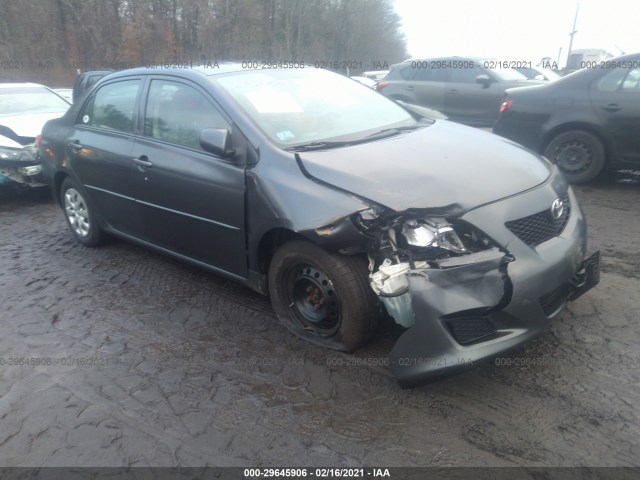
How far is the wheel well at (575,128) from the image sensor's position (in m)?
6.05

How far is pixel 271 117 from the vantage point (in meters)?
3.57

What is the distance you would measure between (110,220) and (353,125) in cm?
250

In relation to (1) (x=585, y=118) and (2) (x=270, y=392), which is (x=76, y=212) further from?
(1) (x=585, y=118)

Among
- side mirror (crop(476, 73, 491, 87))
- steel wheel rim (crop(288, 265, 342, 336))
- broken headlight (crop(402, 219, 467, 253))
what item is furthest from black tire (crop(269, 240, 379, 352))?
side mirror (crop(476, 73, 491, 87))

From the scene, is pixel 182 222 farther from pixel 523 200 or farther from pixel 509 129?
Answer: pixel 509 129

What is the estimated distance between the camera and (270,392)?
2.96m

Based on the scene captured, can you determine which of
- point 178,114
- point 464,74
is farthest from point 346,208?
point 464,74

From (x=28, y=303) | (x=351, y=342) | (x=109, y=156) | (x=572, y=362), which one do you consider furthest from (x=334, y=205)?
(x=28, y=303)

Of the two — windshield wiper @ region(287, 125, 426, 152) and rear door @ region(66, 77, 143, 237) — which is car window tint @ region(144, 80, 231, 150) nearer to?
rear door @ region(66, 77, 143, 237)

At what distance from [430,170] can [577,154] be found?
162 inches

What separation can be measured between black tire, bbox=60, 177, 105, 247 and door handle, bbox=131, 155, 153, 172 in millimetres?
1224

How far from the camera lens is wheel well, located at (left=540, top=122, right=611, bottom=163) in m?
6.05

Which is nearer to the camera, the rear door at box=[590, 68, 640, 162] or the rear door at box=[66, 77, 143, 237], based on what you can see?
the rear door at box=[66, 77, 143, 237]

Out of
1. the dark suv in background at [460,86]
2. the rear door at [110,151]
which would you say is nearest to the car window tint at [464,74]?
the dark suv in background at [460,86]
